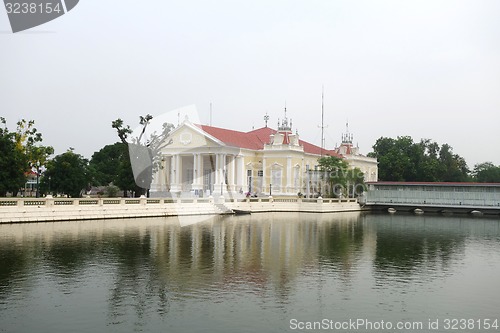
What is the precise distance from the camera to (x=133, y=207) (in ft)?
124

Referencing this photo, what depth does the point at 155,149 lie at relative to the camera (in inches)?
A: 2098

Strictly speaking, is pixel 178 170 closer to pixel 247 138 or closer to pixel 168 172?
pixel 168 172

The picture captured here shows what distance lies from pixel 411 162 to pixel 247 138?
2974 centimetres

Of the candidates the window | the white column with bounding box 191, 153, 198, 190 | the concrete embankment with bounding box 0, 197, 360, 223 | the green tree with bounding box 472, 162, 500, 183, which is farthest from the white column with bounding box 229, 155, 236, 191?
the green tree with bounding box 472, 162, 500, 183

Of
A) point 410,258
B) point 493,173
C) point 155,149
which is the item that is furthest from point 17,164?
point 493,173

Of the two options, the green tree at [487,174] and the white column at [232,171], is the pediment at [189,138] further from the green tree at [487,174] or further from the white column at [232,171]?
the green tree at [487,174]

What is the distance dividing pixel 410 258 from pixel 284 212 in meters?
29.0

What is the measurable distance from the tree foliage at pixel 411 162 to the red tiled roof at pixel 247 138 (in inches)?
511

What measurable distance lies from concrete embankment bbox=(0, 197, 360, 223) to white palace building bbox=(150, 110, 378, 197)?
25.1ft

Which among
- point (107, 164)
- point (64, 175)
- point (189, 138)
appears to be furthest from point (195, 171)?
point (107, 164)

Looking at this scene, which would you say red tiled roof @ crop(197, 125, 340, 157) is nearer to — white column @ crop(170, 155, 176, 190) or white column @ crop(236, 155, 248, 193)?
white column @ crop(236, 155, 248, 193)

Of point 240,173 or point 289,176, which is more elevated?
point 240,173

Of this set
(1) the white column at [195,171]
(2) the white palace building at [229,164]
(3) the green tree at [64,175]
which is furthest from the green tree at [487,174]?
(3) the green tree at [64,175]

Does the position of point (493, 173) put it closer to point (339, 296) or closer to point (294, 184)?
point (294, 184)
